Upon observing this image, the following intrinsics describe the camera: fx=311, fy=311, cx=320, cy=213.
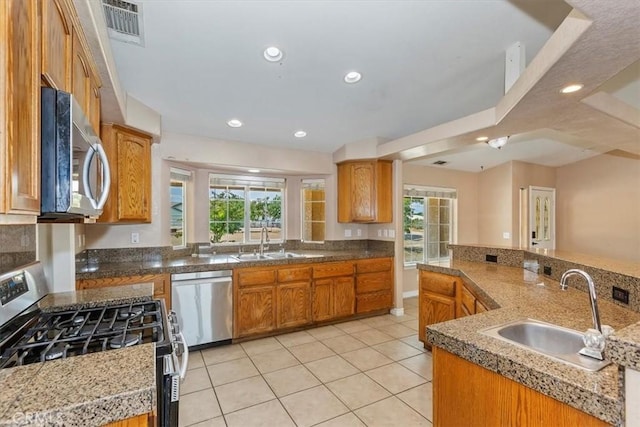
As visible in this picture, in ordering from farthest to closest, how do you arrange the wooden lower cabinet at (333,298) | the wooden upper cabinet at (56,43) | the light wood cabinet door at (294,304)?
the wooden lower cabinet at (333,298)
the light wood cabinet door at (294,304)
the wooden upper cabinet at (56,43)

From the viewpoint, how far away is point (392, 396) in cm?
239

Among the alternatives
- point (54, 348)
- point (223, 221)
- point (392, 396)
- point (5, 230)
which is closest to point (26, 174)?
point (54, 348)

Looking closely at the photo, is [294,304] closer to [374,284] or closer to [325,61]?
[374,284]

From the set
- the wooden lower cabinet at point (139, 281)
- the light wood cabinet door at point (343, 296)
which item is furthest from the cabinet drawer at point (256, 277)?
the light wood cabinet door at point (343, 296)

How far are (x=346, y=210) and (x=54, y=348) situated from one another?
12.0 feet

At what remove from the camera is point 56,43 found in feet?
3.82

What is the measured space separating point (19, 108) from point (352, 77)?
218 cm

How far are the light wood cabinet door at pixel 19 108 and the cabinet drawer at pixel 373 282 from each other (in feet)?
12.0

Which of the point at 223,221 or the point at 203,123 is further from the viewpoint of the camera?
the point at 223,221

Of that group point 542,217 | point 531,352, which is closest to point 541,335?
point 531,352

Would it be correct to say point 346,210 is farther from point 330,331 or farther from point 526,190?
point 526,190

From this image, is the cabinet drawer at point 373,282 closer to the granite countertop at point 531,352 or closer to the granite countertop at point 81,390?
the granite countertop at point 531,352

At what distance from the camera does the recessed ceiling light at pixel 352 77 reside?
2.48 meters

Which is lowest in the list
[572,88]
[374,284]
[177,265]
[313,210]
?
[374,284]
